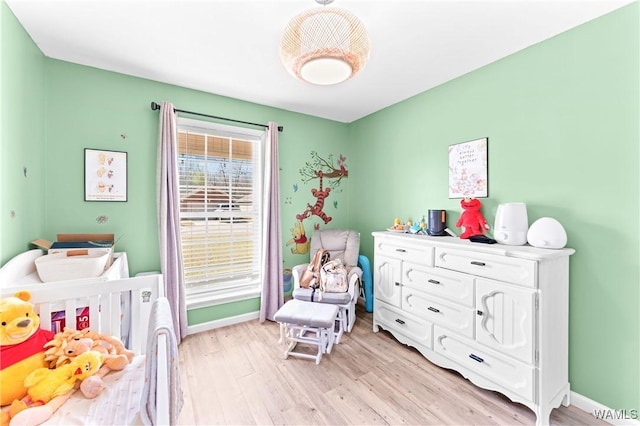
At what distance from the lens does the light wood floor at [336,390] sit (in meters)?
1.63

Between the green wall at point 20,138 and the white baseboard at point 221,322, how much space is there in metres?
1.49

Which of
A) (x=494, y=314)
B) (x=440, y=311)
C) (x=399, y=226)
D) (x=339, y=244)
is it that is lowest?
(x=440, y=311)

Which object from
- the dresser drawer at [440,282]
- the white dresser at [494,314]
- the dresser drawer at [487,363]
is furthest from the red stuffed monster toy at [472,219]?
the dresser drawer at [487,363]

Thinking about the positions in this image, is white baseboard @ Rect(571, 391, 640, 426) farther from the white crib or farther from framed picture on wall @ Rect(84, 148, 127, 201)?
framed picture on wall @ Rect(84, 148, 127, 201)

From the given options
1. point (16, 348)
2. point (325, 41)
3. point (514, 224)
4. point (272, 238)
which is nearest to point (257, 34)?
point (325, 41)

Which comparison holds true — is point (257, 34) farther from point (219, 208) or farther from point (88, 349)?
point (88, 349)

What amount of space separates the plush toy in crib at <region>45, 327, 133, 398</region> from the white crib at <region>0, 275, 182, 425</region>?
64 millimetres

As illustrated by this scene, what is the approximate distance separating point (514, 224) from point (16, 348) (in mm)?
2782

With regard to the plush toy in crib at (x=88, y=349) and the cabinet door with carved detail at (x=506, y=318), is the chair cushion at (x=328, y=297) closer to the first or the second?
the cabinet door with carved detail at (x=506, y=318)

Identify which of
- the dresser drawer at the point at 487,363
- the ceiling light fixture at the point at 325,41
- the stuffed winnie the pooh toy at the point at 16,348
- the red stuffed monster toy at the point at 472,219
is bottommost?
the dresser drawer at the point at 487,363

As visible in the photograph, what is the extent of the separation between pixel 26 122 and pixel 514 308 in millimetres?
3450

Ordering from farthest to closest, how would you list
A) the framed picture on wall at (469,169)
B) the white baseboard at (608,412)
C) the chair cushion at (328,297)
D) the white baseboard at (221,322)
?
the white baseboard at (221,322) → the chair cushion at (328,297) → the framed picture on wall at (469,169) → the white baseboard at (608,412)

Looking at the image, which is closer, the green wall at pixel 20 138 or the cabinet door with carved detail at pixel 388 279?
the green wall at pixel 20 138

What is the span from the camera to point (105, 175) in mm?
2295
